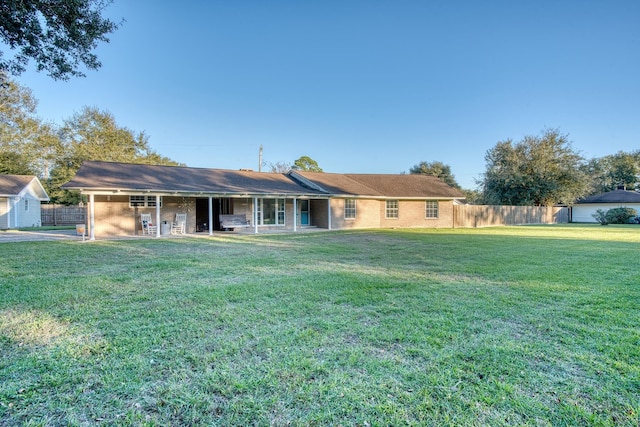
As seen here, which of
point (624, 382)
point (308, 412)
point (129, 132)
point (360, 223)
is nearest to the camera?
point (308, 412)

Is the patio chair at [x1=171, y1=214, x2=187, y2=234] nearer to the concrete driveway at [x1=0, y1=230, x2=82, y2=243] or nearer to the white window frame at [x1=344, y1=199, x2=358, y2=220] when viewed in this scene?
the concrete driveway at [x1=0, y1=230, x2=82, y2=243]

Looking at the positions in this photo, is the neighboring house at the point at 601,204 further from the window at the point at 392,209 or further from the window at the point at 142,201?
the window at the point at 142,201

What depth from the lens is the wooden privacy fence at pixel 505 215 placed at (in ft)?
77.2

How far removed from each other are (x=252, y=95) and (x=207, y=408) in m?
21.9

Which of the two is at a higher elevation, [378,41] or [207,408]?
[378,41]

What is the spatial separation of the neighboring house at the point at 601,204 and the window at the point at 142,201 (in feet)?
127

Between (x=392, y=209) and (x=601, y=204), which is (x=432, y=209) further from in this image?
(x=601, y=204)

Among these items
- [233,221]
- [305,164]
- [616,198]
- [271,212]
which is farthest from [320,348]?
[305,164]

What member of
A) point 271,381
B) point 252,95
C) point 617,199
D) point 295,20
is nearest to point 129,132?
point 252,95

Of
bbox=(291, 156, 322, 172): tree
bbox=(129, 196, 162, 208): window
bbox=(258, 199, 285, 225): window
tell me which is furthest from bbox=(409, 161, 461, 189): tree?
bbox=(129, 196, 162, 208): window

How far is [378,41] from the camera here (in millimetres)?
16531

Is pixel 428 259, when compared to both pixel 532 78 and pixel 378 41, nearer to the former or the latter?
pixel 378 41

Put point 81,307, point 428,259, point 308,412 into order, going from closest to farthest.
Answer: point 308,412 → point 81,307 → point 428,259

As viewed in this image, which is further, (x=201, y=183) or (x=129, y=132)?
(x=129, y=132)
